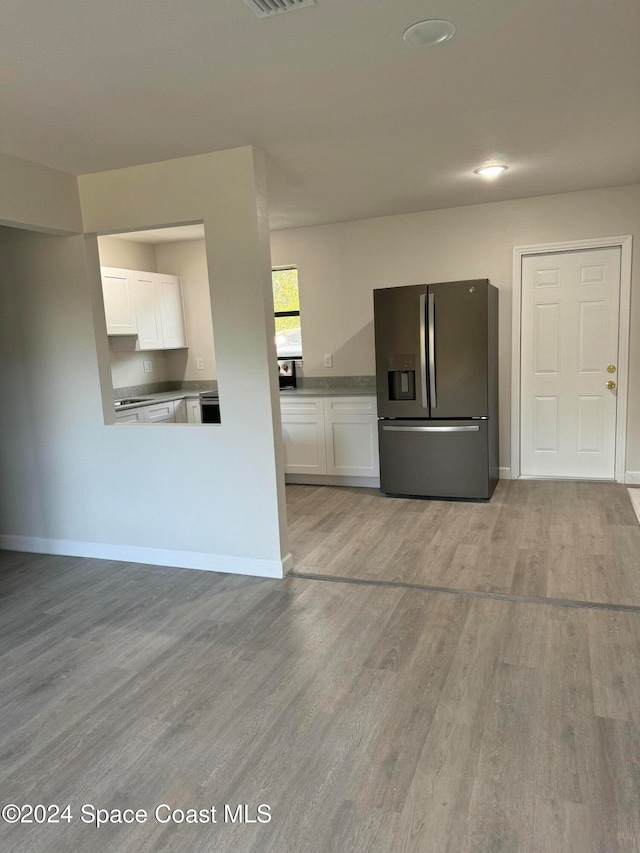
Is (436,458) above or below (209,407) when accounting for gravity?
below

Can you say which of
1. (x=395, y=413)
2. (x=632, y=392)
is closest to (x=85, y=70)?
(x=395, y=413)

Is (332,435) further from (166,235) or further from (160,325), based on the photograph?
(166,235)

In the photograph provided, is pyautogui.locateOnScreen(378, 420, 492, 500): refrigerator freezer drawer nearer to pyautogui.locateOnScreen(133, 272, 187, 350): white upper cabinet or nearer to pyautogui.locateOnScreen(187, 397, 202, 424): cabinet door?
pyautogui.locateOnScreen(187, 397, 202, 424): cabinet door

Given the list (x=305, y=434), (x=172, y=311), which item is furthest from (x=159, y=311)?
(x=305, y=434)

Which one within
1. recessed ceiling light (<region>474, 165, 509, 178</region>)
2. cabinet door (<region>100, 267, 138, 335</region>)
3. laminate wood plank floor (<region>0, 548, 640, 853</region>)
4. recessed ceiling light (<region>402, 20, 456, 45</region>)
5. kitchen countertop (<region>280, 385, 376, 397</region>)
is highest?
recessed ceiling light (<region>474, 165, 509, 178</region>)

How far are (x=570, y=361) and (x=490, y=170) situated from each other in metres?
1.85

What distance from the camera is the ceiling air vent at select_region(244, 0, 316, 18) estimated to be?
1.71 m

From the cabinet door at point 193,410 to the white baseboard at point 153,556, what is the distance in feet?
6.38

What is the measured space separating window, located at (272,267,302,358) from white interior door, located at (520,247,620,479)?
215 cm

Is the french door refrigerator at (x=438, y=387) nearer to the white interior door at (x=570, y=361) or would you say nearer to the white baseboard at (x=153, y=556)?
the white interior door at (x=570, y=361)

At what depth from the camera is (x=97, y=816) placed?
67.0 inches

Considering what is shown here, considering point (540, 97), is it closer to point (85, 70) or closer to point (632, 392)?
point (85, 70)

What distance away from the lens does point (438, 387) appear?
176 inches

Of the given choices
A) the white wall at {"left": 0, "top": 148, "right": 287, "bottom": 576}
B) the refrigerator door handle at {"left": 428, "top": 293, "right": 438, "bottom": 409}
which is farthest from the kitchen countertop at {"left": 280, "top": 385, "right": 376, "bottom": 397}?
the white wall at {"left": 0, "top": 148, "right": 287, "bottom": 576}
